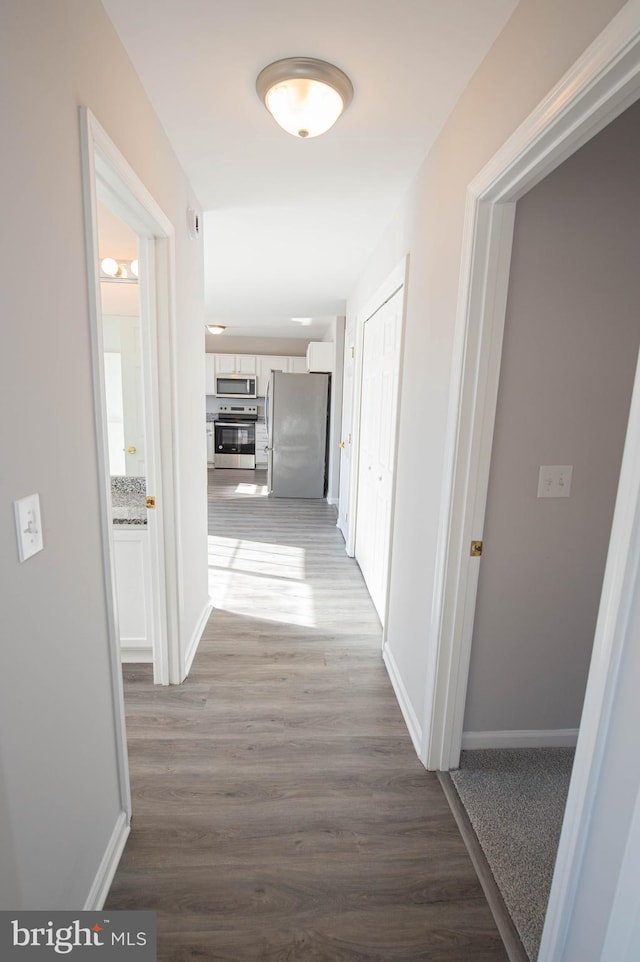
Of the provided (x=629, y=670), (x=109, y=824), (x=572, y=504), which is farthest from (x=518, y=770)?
(x=109, y=824)

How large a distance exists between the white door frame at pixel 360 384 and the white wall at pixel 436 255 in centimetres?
6

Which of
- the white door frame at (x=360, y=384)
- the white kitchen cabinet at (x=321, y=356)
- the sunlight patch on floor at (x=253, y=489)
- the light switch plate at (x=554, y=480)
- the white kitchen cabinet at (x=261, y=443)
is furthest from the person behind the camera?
the white kitchen cabinet at (x=261, y=443)

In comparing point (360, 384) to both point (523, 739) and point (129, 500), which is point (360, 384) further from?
point (523, 739)

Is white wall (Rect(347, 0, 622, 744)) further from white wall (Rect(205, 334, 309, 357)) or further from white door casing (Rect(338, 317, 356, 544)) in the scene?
white wall (Rect(205, 334, 309, 357))

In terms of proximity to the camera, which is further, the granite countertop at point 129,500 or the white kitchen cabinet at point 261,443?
the white kitchen cabinet at point 261,443

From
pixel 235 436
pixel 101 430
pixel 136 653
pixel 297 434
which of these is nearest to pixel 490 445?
pixel 101 430

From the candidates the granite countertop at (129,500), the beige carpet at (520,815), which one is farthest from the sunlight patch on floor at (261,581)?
the beige carpet at (520,815)

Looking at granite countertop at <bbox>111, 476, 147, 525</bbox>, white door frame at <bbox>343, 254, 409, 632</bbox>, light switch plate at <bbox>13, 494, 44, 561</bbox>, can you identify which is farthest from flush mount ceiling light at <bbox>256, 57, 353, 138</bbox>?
granite countertop at <bbox>111, 476, 147, 525</bbox>

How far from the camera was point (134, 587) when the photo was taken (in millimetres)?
2232

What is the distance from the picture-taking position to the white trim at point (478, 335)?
0.88m

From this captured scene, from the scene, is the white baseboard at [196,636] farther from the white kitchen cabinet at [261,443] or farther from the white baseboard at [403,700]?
the white kitchen cabinet at [261,443]

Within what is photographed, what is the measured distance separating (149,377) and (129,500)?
674mm

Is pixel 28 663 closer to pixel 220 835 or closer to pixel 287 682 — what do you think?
pixel 220 835

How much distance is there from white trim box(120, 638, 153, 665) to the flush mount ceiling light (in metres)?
2.40
